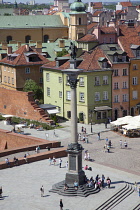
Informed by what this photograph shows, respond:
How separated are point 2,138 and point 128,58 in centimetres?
1974

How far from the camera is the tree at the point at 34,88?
75.6m

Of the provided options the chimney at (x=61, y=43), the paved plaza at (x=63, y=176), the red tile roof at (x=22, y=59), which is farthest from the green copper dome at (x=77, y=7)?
the paved plaza at (x=63, y=176)

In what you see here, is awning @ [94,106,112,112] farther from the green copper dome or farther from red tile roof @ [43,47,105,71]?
the green copper dome

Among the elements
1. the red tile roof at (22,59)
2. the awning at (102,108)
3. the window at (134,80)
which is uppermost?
the red tile roof at (22,59)

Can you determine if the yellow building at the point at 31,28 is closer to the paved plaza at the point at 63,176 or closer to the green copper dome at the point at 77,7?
the green copper dome at the point at 77,7

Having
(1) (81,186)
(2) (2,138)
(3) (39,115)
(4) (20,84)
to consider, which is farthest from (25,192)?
(4) (20,84)

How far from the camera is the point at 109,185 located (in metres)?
41.4

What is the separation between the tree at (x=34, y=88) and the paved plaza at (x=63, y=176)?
1520cm

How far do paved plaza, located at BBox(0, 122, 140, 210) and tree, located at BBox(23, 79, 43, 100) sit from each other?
15197 millimetres

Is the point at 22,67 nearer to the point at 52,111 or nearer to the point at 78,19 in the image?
the point at 52,111

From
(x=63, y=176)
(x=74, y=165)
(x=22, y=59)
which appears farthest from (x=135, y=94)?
(x=74, y=165)

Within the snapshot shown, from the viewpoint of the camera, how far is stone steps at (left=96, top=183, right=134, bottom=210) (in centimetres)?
3797

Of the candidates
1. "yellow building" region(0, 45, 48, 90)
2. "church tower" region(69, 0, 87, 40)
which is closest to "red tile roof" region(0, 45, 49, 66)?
"yellow building" region(0, 45, 48, 90)

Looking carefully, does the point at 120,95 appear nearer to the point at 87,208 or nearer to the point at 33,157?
the point at 33,157
